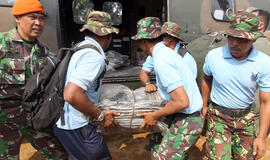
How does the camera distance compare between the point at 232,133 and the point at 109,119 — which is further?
the point at 232,133

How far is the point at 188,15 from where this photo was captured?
3361 mm

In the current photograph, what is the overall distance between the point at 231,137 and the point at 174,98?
77 centimetres

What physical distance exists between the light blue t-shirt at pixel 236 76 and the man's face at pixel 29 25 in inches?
61.7

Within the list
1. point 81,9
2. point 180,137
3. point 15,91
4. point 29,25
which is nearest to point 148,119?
point 180,137

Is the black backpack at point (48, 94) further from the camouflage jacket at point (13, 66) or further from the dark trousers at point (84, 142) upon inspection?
the camouflage jacket at point (13, 66)

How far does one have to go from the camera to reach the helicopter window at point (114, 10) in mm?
5996

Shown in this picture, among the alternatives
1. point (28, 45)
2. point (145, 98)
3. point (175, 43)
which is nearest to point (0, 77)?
point (28, 45)

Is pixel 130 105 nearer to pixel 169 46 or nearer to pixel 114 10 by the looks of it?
pixel 169 46

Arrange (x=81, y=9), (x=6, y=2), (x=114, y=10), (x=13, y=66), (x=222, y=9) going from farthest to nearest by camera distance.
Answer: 1. (x=114, y=10)
2. (x=81, y=9)
3. (x=222, y=9)
4. (x=6, y=2)
5. (x=13, y=66)

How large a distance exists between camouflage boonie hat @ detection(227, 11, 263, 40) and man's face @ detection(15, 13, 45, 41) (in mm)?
1608

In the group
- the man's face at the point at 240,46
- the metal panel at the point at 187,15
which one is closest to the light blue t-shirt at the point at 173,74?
the man's face at the point at 240,46

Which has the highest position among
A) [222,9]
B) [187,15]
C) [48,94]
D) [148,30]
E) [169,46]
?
[222,9]

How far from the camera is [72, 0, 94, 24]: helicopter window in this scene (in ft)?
18.2

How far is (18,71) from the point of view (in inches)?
68.9
